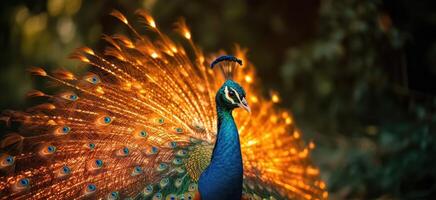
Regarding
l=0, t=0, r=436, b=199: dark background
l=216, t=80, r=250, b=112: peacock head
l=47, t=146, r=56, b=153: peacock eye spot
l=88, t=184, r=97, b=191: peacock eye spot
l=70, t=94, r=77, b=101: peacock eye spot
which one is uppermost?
l=0, t=0, r=436, b=199: dark background

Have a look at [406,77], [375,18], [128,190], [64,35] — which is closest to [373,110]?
[406,77]

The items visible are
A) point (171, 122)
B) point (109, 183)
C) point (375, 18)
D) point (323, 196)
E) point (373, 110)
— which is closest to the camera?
point (109, 183)

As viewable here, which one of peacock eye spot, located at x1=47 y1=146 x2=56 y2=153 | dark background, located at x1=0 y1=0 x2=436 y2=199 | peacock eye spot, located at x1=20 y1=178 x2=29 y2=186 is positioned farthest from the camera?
dark background, located at x1=0 y1=0 x2=436 y2=199

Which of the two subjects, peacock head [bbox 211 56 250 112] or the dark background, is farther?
the dark background

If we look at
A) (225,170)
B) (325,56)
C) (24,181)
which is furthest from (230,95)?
(325,56)

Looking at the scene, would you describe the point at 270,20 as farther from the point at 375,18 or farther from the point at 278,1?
the point at 375,18

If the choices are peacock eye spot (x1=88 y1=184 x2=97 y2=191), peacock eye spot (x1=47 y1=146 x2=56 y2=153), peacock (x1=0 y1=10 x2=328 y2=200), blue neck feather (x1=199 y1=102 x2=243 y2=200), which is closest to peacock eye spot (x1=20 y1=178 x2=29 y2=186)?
peacock (x1=0 y1=10 x2=328 y2=200)

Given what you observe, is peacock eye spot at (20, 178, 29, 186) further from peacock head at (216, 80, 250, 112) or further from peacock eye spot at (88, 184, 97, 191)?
peacock head at (216, 80, 250, 112)
